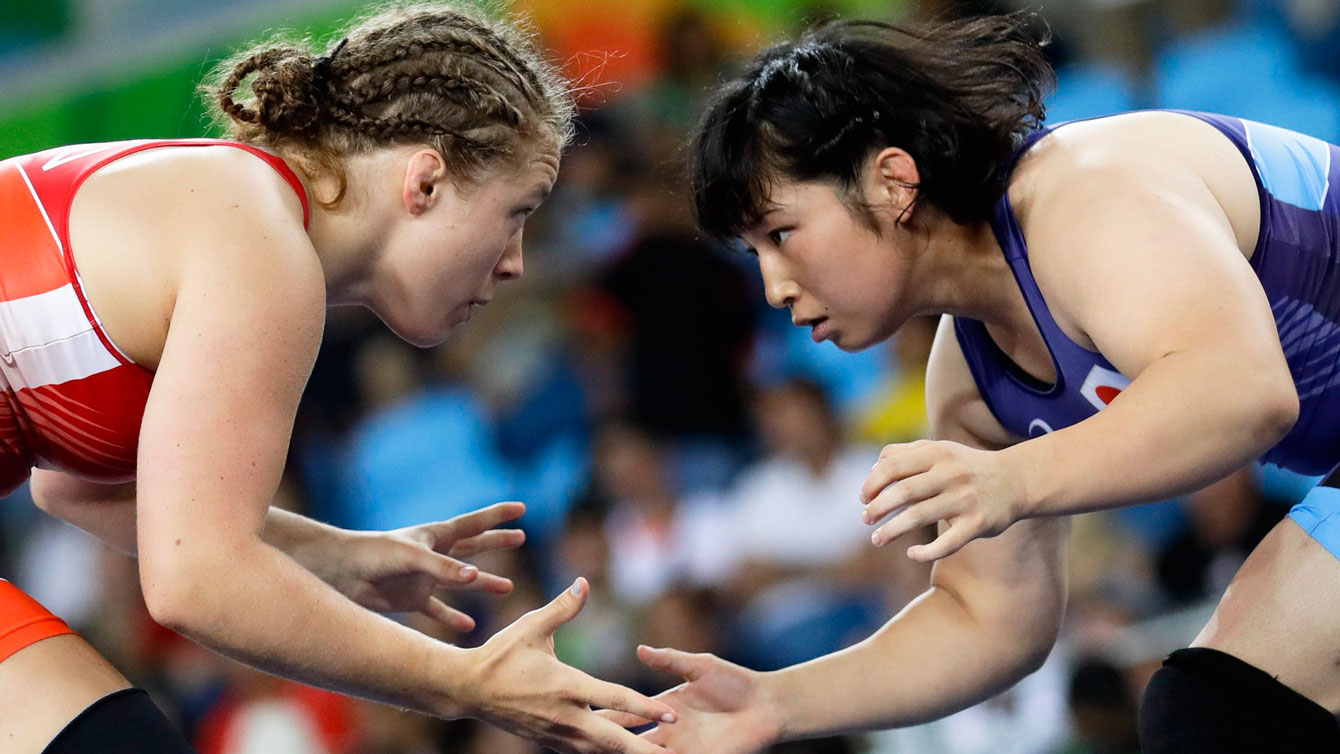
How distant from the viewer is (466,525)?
7.06ft

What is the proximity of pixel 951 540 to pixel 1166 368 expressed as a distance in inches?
12.6

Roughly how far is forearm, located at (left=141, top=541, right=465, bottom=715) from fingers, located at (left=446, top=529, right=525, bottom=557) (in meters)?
0.51

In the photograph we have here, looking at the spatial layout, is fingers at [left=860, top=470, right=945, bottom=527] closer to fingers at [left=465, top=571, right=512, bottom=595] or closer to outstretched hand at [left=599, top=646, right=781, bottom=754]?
outstretched hand at [left=599, top=646, right=781, bottom=754]

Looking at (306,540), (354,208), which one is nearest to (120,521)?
(306,540)

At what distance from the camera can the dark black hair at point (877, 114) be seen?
1994mm

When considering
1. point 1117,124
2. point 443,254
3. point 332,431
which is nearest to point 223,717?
point 332,431

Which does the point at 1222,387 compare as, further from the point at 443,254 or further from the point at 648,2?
the point at 648,2

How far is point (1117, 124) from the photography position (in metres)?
1.88

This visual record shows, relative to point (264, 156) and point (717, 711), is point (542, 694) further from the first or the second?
point (264, 156)

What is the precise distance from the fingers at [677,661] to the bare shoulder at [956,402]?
0.59 metres

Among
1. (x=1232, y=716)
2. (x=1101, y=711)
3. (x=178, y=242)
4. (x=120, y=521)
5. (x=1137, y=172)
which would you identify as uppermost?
(x=178, y=242)

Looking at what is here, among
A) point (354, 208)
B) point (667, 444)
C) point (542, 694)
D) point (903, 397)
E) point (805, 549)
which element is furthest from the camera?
point (667, 444)

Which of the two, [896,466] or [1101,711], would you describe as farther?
[1101,711]

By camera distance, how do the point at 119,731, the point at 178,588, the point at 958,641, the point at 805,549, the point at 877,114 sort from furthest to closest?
the point at 805,549 < the point at 958,641 < the point at 877,114 < the point at 119,731 < the point at 178,588
